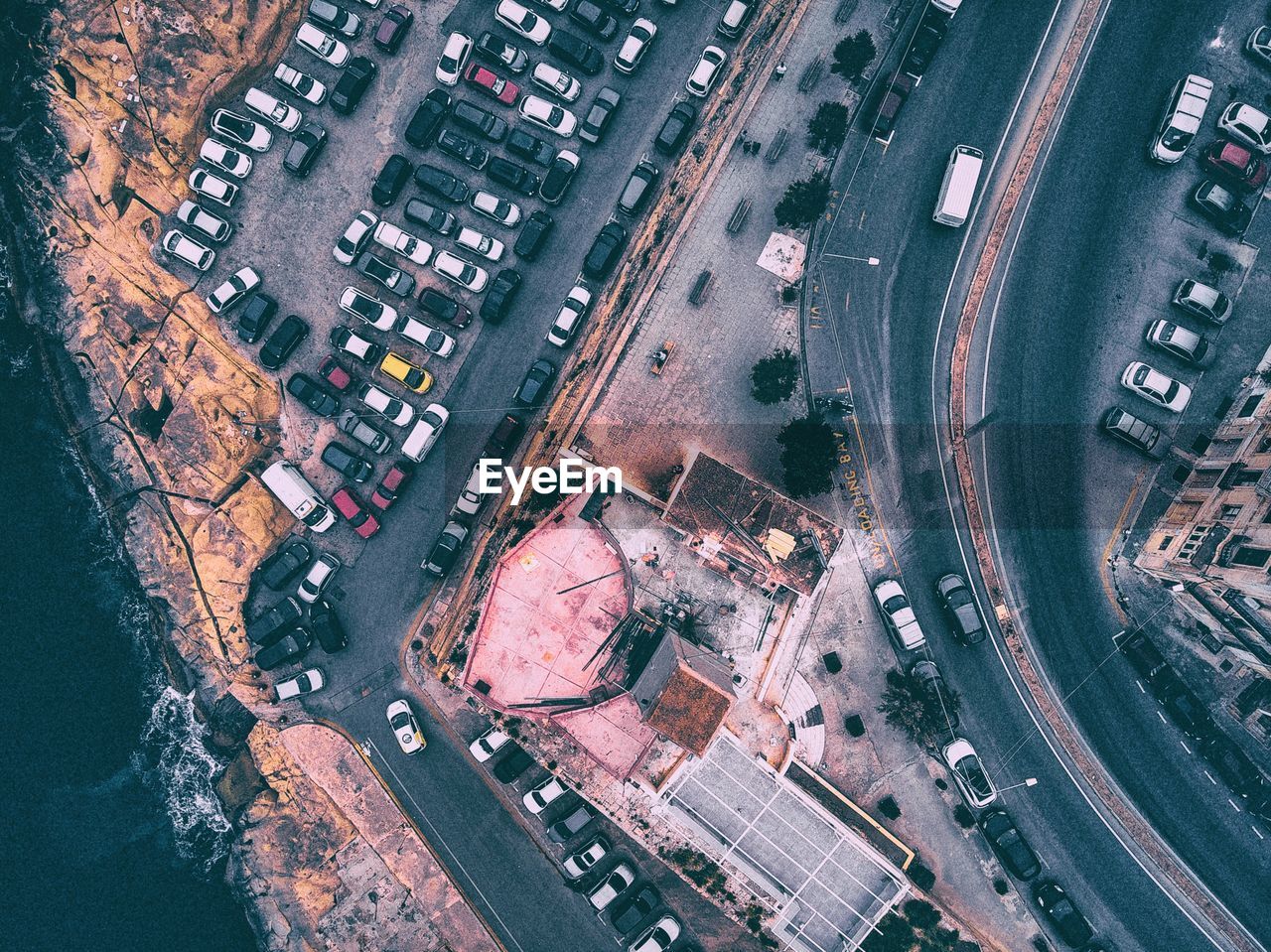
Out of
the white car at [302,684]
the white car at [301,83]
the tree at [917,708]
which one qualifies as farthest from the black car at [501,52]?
the tree at [917,708]

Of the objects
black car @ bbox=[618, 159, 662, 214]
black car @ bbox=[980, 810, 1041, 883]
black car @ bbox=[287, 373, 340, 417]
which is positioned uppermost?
black car @ bbox=[618, 159, 662, 214]

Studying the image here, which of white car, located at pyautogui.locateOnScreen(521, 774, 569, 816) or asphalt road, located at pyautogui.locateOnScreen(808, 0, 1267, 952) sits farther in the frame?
white car, located at pyautogui.locateOnScreen(521, 774, 569, 816)

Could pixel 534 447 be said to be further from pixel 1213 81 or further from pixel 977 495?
pixel 1213 81

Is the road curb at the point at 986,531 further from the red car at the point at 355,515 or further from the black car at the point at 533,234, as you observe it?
the red car at the point at 355,515

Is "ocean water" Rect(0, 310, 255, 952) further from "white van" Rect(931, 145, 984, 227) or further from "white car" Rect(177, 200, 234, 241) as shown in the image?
"white van" Rect(931, 145, 984, 227)

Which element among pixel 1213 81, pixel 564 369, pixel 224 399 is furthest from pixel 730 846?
pixel 1213 81

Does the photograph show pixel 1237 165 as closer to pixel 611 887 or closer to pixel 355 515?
pixel 355 515

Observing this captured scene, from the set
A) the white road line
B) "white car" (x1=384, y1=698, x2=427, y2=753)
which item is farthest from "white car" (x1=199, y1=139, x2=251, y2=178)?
the white road line
